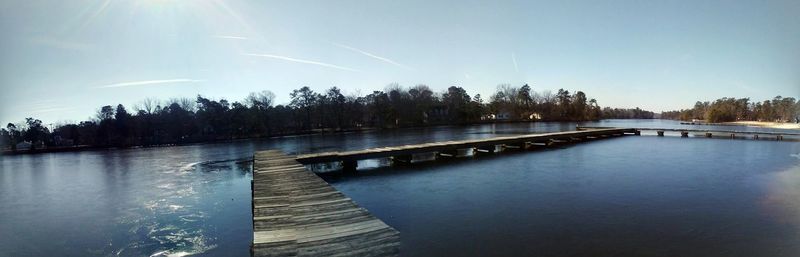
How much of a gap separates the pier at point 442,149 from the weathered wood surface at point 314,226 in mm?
9326

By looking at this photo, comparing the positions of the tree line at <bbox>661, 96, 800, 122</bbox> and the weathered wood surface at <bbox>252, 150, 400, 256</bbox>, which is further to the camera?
the tree line at <bbox>661, 96, 800, 122</bbox>

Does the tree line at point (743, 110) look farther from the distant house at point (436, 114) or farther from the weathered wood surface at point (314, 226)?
the weathered wood surface at point (314, 226)

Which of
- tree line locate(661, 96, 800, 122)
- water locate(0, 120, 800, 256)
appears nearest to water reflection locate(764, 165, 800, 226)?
water locate(0, 120, 800, 256)

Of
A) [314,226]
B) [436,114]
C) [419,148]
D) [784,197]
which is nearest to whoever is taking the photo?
[314,226]

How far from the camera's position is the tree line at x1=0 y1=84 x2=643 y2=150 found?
64500 millimetres

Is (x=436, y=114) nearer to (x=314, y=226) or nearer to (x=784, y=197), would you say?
(x=784, y=197)

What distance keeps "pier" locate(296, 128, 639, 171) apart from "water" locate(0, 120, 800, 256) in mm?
1233

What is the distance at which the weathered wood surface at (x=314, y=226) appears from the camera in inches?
193

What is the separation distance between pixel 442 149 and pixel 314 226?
1762 cm

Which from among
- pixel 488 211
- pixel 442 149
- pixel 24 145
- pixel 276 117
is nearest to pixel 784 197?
pixel 488 211

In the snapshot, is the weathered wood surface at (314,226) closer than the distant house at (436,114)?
Yes

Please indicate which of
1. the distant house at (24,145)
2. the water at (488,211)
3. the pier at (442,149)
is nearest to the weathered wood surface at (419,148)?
the pier at (442,149)

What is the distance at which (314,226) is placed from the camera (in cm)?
596

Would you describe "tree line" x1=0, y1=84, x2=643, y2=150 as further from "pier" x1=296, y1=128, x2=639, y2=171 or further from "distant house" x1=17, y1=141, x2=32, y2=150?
"pier" x1=296, y1=128, x2=639, y2=171
